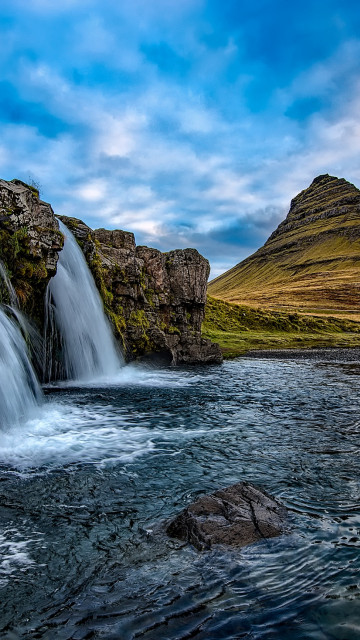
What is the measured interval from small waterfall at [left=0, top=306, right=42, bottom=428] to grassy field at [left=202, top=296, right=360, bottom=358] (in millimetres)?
39253

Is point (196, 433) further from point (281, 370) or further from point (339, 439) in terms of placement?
point (281, 370)

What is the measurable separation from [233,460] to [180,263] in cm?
3574

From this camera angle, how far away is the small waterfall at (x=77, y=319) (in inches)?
1059

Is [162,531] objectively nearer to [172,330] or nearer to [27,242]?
[27,242]

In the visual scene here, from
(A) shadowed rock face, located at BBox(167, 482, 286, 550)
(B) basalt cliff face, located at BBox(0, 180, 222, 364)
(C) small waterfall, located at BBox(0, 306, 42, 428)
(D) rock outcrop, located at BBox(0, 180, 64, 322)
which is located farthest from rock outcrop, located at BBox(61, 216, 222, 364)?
(A) shadowed rock face, located at BBox(167, 482, 286, 550)

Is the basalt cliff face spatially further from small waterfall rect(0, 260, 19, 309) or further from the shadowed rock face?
the shadowed rock face

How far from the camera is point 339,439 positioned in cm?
1445

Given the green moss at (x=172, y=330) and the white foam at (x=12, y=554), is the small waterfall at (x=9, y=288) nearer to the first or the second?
the white foam at (x=12, y=554)

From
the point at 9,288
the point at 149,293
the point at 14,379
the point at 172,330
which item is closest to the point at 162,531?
the point at 14,379

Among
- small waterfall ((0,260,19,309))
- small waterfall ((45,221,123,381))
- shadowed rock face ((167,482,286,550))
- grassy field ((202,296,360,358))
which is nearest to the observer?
shadowed rock face ((167,482,286,550))

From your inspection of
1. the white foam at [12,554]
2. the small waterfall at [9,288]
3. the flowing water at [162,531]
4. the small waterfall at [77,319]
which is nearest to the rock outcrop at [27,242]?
the small waterfall at [9,288]

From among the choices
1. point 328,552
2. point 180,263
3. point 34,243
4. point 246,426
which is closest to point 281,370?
point 180,263

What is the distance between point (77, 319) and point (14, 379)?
36.9ft

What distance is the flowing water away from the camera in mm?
5742
